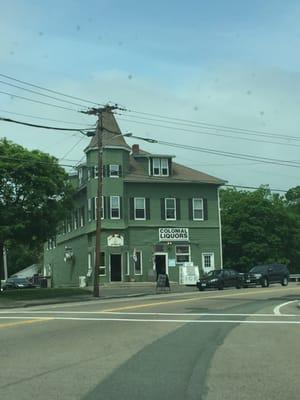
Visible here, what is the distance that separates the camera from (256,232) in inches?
2470

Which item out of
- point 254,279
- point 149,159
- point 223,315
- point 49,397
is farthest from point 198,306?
point 149,159

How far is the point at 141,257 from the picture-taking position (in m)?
51.2

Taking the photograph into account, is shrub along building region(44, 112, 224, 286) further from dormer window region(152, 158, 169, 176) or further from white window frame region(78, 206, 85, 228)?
white window frame region(78, 206, 85, 228)

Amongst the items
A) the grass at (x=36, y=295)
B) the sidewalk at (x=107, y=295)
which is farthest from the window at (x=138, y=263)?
the grass at (x=36, y=295)

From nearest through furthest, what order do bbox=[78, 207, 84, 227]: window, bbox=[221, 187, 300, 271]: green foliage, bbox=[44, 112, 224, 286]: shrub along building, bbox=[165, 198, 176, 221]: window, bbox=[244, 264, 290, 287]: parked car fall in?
bbox=[244, 264, 290, 287]: parked car < bbox=[44, 112, 224, 286]: shrub along building < bbox=[165, 198, 176, 221]: window < bbox=[78, 207, 84, 227]: window < bbox=[221, 187, 300, 271]: green foliage

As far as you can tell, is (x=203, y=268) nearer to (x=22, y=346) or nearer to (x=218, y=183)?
(x=218, y=183)

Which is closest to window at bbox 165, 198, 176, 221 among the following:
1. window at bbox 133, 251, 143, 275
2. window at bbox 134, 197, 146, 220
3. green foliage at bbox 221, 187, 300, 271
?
window at bbox 134, 197, 146, 220

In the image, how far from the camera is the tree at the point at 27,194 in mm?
33969

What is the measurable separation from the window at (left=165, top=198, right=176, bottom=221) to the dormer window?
2306mm

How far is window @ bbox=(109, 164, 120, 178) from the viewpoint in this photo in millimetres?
51094

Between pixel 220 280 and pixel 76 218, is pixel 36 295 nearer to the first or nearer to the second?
pixel 220 280

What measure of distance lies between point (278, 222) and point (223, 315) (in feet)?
149

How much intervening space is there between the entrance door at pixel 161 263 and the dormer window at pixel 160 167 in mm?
6701

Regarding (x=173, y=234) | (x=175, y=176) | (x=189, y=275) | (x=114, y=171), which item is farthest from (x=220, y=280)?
(x=114, y=171)
